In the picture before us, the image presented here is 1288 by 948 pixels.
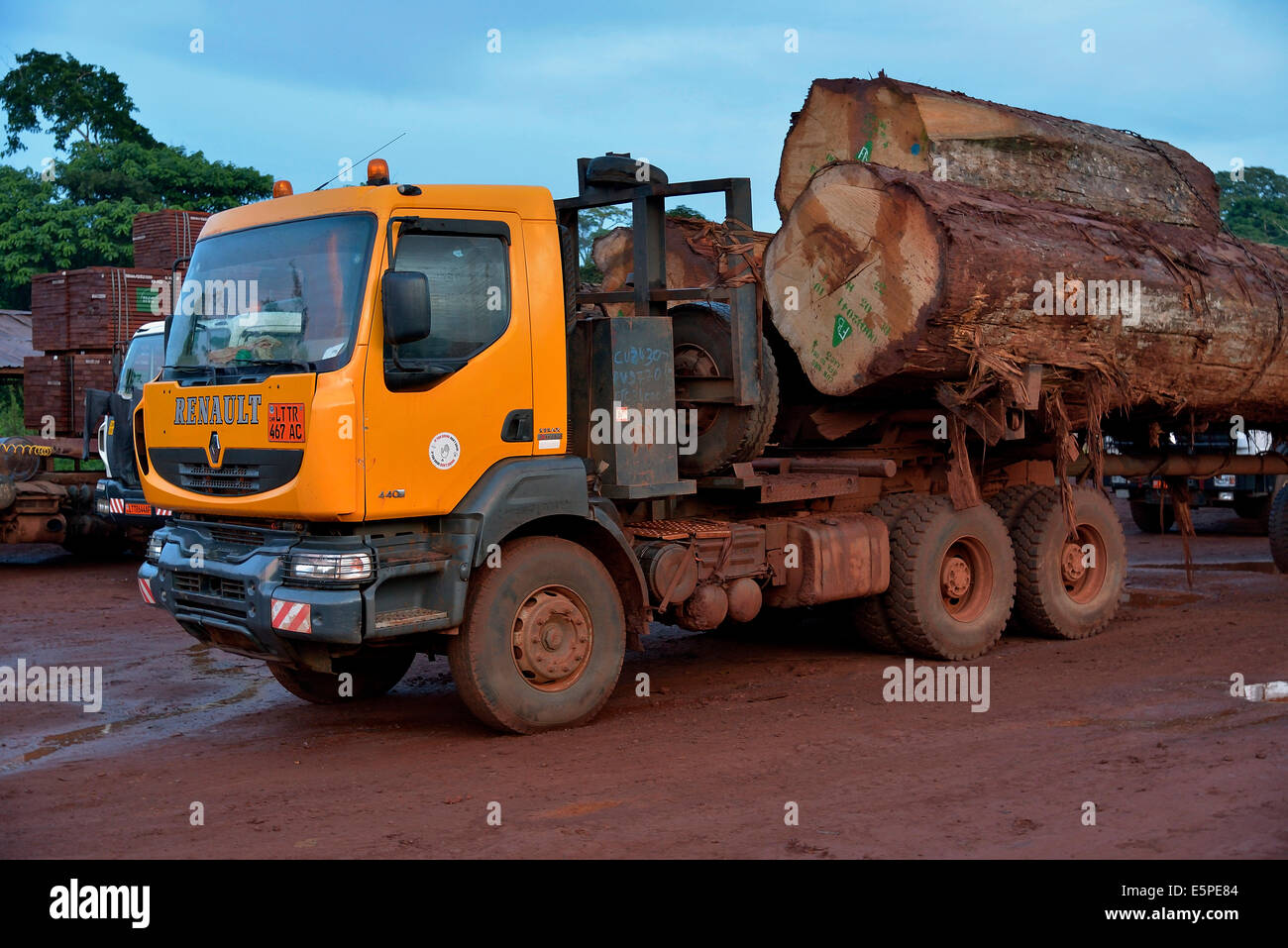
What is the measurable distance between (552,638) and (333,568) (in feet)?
4.13

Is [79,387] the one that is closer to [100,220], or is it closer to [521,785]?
[100,220]

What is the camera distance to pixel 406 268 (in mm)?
6289

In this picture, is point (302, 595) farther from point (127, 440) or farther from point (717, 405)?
point (127, 440)

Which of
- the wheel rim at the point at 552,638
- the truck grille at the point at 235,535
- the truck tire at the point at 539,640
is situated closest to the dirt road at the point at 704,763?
the truck tire at the point at 539,640

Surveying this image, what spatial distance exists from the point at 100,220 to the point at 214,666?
1831 cm

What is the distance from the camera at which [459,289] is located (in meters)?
6.48

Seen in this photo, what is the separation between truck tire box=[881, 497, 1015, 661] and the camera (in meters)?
8.62

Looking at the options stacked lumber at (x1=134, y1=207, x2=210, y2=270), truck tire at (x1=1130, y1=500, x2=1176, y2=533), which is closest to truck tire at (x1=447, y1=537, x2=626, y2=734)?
stacked lumber at (x1=134, y1=207, x2=210, y2=270)

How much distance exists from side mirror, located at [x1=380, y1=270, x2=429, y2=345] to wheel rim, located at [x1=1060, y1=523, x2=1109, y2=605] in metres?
5.72

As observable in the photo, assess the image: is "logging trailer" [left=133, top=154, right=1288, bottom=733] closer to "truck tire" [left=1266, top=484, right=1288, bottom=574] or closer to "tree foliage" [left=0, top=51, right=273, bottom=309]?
"truck tire" [left=1266, top=484, right=1288, bottom=574]

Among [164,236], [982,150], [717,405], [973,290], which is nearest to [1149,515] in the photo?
[982,150]

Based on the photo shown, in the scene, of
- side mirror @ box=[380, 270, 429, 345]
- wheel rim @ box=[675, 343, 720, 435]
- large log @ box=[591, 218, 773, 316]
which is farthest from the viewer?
large log @ box=[591, 218, 773, 316]

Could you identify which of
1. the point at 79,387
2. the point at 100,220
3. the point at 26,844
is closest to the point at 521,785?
the point at 26,844

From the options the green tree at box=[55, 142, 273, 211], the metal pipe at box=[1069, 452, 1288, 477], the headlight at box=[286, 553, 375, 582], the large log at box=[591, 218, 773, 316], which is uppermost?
the green tree at box=[55, 142, 273, 211]
